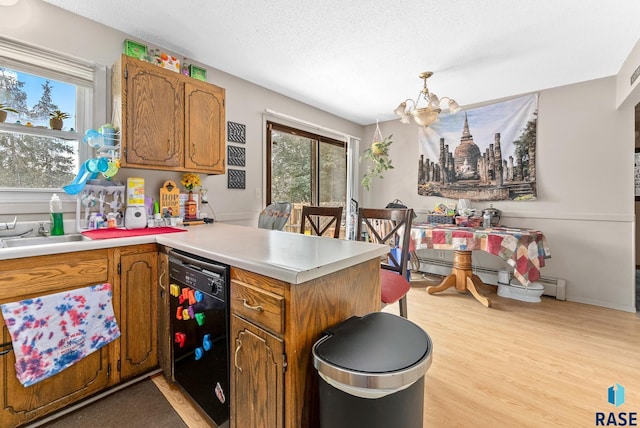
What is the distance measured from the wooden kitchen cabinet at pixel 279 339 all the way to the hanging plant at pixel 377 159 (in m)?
3.09

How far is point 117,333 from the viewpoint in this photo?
152 cm

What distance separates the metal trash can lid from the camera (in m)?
0.77

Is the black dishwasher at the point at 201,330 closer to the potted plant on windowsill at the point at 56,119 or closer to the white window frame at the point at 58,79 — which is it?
the white window frame at the point at 58,79

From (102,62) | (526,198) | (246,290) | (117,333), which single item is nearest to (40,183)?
(102,62)

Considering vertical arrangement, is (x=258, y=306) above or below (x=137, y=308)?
above

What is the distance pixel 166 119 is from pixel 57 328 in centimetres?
144

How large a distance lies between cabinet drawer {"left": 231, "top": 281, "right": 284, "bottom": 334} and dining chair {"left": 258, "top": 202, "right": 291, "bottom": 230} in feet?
4.58

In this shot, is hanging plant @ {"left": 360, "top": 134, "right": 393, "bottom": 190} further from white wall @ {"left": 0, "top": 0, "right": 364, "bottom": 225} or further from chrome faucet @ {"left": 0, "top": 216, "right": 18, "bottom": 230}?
chrome faucet @ {"left": 0, "top": 216, "right": 18, "bottom": 230}

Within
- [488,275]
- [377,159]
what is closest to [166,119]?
[377,159]

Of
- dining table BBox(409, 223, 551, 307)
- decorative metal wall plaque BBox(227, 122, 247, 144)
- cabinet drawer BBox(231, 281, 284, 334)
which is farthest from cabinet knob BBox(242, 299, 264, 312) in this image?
dining table BBox(409, 223, 551, 307)

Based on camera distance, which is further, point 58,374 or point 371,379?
point 58,374

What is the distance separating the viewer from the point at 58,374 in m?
1.36

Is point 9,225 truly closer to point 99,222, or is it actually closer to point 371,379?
point 99,222

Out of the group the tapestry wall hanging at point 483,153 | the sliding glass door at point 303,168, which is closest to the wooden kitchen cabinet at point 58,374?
the sliding glass door at point 303,168
